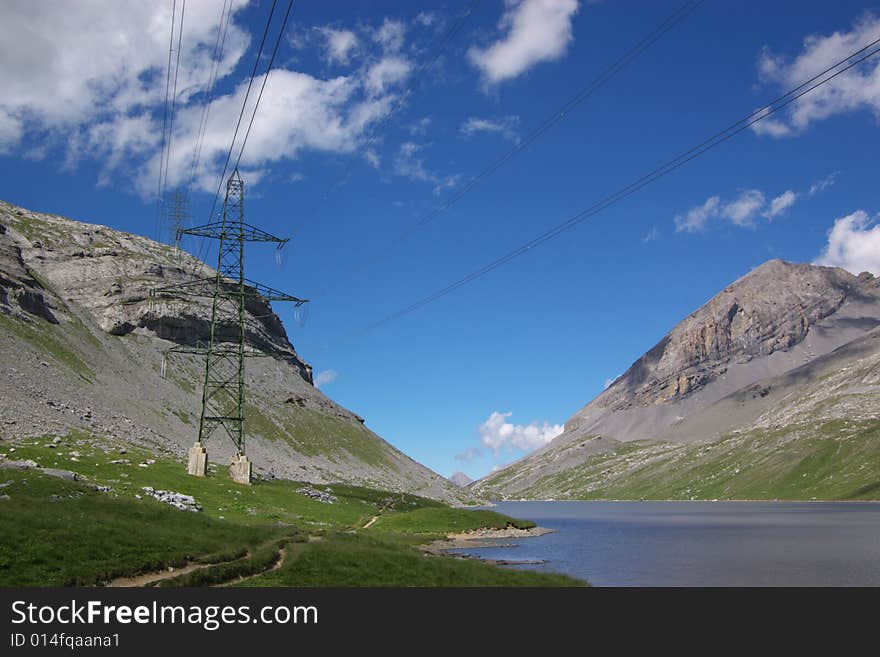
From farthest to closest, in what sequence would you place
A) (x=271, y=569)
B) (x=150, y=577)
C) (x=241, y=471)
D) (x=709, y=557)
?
1. (x=241, y=471)
2. (x=709, y=557)
3. (x=271, y=569)
4. (x=150, y=577)

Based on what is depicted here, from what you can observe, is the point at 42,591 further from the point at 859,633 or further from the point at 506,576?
the point at 859,633

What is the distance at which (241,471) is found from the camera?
275ft

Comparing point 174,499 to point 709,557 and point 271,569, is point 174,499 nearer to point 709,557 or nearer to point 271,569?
point 271,569

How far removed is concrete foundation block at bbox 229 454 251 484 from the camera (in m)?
83.4

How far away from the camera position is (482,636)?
26.6m

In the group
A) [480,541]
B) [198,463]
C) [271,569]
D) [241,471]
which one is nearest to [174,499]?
[198,463]

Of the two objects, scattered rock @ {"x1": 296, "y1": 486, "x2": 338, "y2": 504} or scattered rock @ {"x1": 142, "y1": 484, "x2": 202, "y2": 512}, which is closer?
scattered rock @ {"x1": 142, "y1": 484, "x2": 202, "y2": 512}

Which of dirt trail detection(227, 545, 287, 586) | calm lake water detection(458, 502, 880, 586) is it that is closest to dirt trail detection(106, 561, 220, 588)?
dirt trail detection(227, 545, 287, 586)

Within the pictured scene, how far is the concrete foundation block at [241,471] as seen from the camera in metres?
83.4

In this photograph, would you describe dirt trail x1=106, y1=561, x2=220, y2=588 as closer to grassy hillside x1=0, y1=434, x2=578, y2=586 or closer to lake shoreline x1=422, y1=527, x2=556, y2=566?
grassy hillside x1=0, y1=434, x2=578, y2=586

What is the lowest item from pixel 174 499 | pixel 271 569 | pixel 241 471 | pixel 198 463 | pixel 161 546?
pixel 271 569

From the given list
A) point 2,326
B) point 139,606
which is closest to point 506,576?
point 139,606

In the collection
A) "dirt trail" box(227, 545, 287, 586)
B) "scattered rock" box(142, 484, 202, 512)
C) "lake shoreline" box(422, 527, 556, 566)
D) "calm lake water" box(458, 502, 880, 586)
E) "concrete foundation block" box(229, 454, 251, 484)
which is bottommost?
"calm lake water" box(458, 502, 880, 586)

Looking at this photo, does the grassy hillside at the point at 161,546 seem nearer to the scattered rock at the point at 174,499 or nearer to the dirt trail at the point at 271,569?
the dirt trail at the point at 271,569
